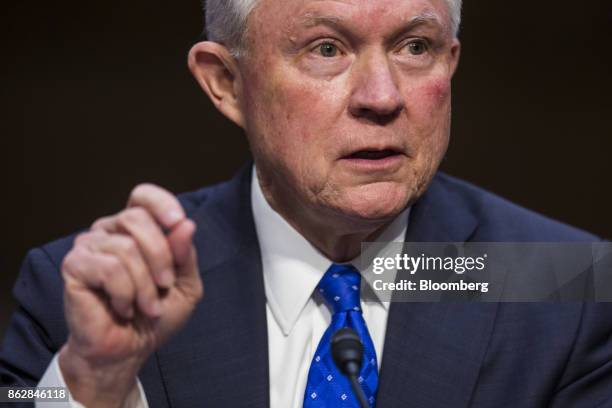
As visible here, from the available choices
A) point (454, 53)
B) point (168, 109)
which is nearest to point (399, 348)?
point (454, 53)

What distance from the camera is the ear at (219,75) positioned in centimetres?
185

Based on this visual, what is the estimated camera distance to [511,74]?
9.47ft

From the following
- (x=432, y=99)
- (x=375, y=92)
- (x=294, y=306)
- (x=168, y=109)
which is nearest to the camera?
(x=375, y=92)

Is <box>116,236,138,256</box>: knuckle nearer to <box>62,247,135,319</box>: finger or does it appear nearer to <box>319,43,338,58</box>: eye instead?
<box>62,247,135,319</box>: finger

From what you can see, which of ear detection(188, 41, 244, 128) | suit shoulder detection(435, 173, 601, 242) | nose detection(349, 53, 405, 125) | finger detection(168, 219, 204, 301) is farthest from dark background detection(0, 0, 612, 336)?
finger detection(168, 219, 204, 301)

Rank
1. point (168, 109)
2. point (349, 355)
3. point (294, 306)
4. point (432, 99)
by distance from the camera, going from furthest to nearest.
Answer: point (168, 109) → point (294, 306) → point (432, 99) → point (349, 355)

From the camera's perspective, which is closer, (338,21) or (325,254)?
(338,21)

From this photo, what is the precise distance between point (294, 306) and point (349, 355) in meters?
0.45

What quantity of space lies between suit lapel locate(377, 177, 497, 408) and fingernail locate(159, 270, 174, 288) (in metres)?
0.58

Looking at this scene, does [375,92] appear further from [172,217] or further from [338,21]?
[172,217]

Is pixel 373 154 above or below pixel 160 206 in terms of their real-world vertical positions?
above

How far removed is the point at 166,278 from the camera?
4.14ft

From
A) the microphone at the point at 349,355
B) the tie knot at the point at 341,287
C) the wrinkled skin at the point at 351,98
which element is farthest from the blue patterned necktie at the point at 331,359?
the microphone at the point at 349,355

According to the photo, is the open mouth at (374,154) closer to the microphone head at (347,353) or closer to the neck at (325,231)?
Result: the neck at (325,231)
